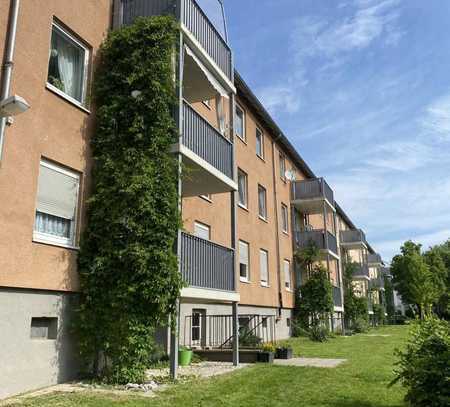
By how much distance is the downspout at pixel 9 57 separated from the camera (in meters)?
8.27

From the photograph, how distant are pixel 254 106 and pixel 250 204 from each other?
485 centimetres

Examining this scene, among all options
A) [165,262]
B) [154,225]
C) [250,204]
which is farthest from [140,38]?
[250,204]

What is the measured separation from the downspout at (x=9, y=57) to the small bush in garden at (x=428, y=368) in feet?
24.2

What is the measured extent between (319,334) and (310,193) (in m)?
9.38

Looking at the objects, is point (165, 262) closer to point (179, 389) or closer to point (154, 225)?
point (154, 225)

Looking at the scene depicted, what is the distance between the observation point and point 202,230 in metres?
16.2

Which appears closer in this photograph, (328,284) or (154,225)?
(154,225)

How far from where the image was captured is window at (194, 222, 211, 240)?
15.8 m

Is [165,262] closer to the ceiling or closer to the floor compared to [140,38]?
closer to the floor

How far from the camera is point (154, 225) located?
9.97 meters

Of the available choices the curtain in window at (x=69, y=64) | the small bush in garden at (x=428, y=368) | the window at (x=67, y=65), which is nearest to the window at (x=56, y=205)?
the window at (x=67, y=65)

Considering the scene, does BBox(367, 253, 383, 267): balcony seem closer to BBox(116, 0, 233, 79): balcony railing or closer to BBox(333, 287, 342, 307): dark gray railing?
BBox(333, 287, 342, 307): dark gray railing

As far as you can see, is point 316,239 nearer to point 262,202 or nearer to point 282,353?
point 262,202

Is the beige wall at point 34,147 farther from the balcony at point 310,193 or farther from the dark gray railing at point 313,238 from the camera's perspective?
the balcony at point 310,193
